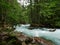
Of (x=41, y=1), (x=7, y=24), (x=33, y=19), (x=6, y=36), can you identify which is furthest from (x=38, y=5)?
(x=6, y=36)

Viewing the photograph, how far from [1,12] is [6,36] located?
13.5 ft

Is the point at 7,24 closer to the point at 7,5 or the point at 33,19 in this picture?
the point at 7,5

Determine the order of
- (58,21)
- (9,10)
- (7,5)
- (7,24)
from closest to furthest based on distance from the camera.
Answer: (7,5)
(9,10)
(7,24)
(58,21)

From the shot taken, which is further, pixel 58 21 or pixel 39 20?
pixel 39 20

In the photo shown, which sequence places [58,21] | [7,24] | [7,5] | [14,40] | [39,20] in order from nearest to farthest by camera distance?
1. [14,40]
2. [7,5]
3. [7,24]
4. [58,21]
5. [39,20]

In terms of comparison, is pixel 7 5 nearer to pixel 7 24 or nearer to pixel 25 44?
pixel 7 24

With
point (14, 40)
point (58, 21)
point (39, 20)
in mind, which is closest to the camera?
point (14, 40)

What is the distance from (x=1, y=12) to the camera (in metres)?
15.9

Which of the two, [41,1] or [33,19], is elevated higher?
[41,1]

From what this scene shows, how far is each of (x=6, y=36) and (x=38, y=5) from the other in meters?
25.6

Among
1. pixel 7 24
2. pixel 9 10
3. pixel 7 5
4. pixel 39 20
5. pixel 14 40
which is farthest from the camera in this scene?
pixel 39 20

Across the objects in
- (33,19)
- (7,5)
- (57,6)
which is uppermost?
(7,5)

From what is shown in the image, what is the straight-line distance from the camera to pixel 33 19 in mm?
39719

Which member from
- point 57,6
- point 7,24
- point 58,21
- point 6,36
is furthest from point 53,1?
point 6,36
